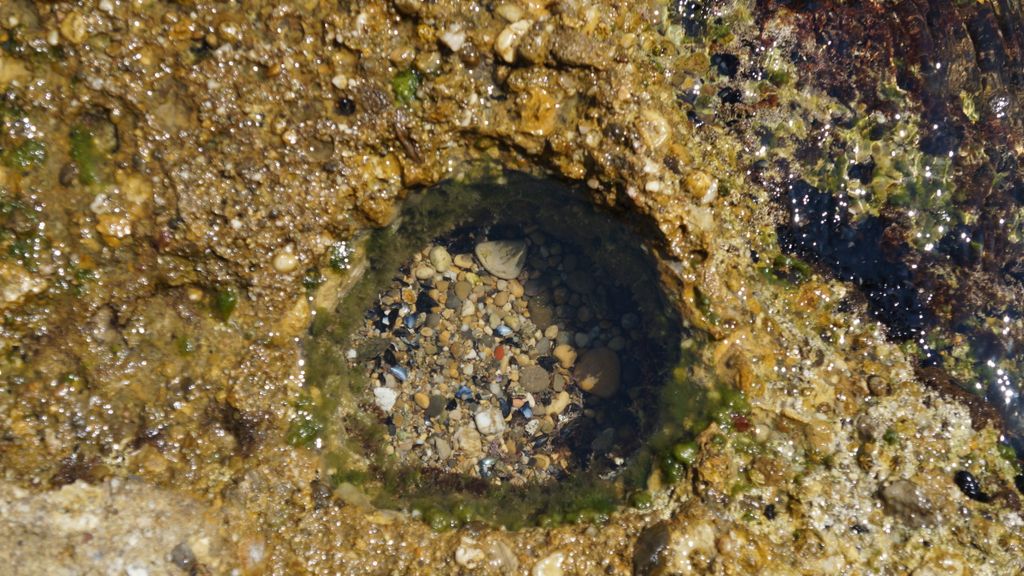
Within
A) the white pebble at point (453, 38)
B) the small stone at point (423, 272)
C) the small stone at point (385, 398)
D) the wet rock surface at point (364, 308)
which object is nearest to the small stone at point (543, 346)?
the small stone at point (423, 272)

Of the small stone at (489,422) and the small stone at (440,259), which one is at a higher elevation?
the small stone at (440,259)

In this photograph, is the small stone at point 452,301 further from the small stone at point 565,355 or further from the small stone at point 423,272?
the small stone at point 565,355

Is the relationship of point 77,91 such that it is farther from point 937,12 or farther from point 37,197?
point 937,12

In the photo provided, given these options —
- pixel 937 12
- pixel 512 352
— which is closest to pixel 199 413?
pixel 512 352

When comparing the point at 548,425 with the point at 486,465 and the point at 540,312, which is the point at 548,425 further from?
the point at 540,312

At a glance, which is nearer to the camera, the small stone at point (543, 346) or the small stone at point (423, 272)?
the small stone at point (423, 272)

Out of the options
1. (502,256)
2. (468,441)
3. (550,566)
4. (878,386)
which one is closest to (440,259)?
(502,256)
